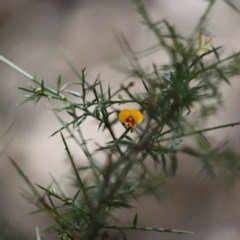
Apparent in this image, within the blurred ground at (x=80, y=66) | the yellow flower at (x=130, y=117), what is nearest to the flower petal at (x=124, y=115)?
the yellow flower at (x=130, y=117)

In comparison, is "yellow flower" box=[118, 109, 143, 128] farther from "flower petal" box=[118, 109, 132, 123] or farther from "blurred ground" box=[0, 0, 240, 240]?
"blurred ground" box=[0, 0, 240, 240]

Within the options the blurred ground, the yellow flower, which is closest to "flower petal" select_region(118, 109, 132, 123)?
the yellow flower

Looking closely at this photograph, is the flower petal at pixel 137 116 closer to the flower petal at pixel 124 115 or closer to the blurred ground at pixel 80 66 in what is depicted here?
the flower petal at pixel 124 115

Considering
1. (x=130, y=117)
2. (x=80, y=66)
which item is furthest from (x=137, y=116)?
(x=80, y=66)

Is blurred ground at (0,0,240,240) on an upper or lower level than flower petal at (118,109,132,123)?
upper

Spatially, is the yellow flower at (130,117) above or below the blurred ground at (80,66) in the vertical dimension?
below

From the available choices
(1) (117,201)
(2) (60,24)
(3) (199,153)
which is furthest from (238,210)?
(1) (117,201)
